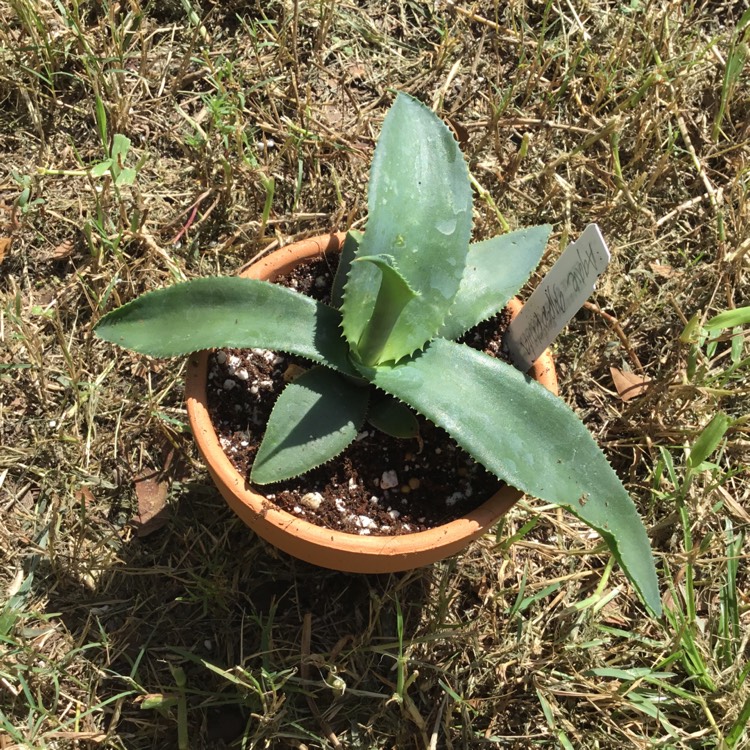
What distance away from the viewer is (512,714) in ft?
5.13

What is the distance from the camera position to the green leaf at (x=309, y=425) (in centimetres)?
126

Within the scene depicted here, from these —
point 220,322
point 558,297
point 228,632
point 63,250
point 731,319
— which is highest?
point 558,297

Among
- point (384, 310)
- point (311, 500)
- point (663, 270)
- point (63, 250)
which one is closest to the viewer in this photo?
point (384, 310)

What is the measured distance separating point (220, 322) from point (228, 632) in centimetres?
59

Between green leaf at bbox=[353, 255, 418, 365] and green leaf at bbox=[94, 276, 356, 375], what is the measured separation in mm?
44

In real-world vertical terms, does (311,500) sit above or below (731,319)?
below

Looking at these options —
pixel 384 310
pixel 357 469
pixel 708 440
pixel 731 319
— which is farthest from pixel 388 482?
pixel 731 319

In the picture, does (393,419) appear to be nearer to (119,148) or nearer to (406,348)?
(406,348)

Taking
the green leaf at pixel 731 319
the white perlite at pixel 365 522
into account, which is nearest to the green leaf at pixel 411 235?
the white perlite at pixel 365 522

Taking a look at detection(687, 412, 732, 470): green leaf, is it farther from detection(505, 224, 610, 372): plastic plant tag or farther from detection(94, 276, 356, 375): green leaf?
detection(94, 276, 356, 375): green leaf

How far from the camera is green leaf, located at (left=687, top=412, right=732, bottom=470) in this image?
1589 mm

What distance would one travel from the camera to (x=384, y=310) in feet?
4.03

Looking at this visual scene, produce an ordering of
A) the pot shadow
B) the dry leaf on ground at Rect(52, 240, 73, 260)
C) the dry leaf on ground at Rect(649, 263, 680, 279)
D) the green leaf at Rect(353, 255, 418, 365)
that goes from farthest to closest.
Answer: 1. the dry leaf on ground at Rect(649, 263, 680, 279)
2. the dry leaf on ground at Rect(52, 240, 73, 260)
3. the pot shadow
4. the green leaf at Rect(353, 255, 418, 365)

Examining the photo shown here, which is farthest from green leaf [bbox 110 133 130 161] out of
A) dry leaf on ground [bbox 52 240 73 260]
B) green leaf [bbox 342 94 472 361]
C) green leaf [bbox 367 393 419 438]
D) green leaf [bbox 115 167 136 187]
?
green leaf [bbox 367 393 419 438]
